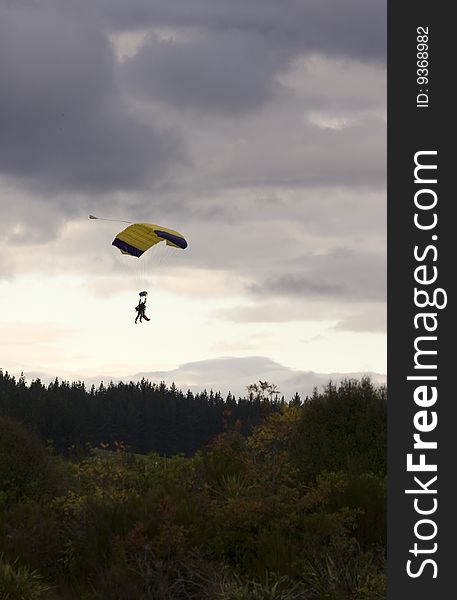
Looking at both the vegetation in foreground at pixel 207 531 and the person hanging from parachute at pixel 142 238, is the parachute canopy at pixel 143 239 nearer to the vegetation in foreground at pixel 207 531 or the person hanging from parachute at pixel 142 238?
the person hanging from parachute at pixel 142 238

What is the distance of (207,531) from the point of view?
66.7 feet

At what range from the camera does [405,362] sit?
14523 mm

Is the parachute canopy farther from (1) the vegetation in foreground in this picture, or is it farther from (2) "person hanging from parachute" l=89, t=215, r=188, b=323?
(1) the vegetation in foreground

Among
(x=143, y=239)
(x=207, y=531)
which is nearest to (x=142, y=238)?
(x=143, y=239)

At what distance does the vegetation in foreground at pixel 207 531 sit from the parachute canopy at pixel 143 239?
34.4ft

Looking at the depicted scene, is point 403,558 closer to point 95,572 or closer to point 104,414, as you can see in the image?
point 95,572

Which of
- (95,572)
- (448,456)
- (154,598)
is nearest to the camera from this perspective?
(448,456)

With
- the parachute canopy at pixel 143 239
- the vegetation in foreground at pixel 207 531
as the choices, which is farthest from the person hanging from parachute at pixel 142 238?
the vegetation in foreground at pixel 207 531

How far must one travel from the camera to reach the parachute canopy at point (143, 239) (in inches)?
1419

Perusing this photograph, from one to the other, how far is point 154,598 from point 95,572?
1973mm

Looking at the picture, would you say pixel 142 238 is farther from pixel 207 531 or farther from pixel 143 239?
pixel 207 531

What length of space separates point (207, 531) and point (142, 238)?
720 inches

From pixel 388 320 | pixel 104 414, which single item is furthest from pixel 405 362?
pixel 104 414

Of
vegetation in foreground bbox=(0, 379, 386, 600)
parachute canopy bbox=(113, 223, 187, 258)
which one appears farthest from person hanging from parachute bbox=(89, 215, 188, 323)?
vegetation in foreground bbox=(0, 379, 386, 600)
